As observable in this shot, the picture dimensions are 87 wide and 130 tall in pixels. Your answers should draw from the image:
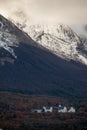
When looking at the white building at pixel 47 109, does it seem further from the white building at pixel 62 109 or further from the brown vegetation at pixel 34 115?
the white building at pixel 62 109

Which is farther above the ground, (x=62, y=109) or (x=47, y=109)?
(x=62, y=109)

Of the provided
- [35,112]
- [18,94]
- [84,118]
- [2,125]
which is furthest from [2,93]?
[2,125]

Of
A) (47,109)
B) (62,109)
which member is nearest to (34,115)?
(47,109)

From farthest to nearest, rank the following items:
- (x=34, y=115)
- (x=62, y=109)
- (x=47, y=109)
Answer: (x=62, y=109), (x=47, y=109), (x=34, y=115)

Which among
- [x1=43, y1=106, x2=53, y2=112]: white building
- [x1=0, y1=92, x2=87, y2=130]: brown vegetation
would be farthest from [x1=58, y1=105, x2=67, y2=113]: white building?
[x1=0, y1=92, x2=87, y2=130]: brown vegetation

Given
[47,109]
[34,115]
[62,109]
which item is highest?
[62,109]

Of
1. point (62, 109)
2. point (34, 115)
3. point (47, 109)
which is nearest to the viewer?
point (34, 115)

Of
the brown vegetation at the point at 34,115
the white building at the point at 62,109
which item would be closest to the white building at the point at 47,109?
the brown vegetation at the point at 34,115

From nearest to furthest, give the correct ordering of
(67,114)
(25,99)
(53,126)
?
(53,126) < (67,114) < (25,99)

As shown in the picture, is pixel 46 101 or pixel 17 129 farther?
pixel 46 101

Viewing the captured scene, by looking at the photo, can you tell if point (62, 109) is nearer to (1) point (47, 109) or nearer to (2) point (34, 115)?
(1) point (47, 109)

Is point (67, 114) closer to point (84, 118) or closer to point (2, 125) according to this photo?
point (84, 118)
